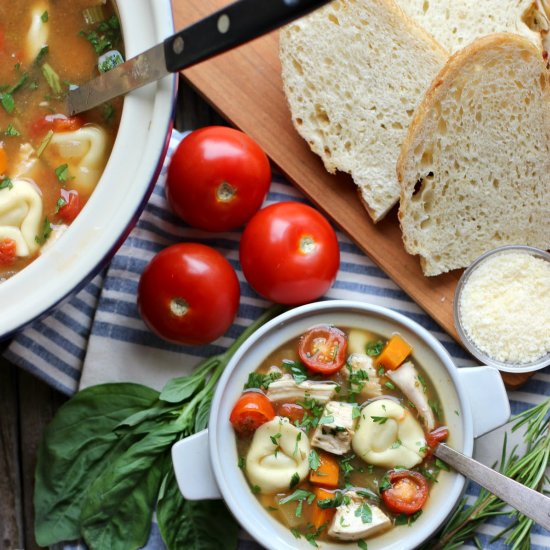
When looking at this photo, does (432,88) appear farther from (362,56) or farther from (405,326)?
(405,326)

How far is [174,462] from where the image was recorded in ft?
7.87

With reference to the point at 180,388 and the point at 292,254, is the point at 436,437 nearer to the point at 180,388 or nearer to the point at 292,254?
the point at 292,254

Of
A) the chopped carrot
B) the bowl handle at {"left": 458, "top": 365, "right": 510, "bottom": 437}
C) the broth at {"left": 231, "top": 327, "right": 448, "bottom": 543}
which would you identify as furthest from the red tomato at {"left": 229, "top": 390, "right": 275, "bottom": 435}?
the chopped carrot

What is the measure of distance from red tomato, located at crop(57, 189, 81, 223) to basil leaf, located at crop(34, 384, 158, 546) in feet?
2.05

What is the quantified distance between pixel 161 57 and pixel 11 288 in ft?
2.24

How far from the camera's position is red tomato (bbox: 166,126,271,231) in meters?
2.55

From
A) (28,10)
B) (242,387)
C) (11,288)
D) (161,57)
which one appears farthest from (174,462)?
(28,10)

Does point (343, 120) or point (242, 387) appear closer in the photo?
point (242, 387)

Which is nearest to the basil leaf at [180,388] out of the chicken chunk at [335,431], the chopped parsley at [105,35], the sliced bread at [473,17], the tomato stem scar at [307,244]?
the chicken chunk at [335,431]

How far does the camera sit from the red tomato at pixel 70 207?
226 centimetres

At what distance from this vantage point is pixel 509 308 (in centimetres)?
256

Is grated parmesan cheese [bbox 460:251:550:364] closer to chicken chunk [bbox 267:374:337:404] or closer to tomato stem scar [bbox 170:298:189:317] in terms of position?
chicken chunk [bbox 267:374:337:404]

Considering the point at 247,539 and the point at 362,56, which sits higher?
the point at 362,56

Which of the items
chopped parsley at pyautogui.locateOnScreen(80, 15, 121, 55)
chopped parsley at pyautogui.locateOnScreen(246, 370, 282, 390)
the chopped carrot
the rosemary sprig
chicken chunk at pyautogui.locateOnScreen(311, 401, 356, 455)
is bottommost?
the rosemary sprig
